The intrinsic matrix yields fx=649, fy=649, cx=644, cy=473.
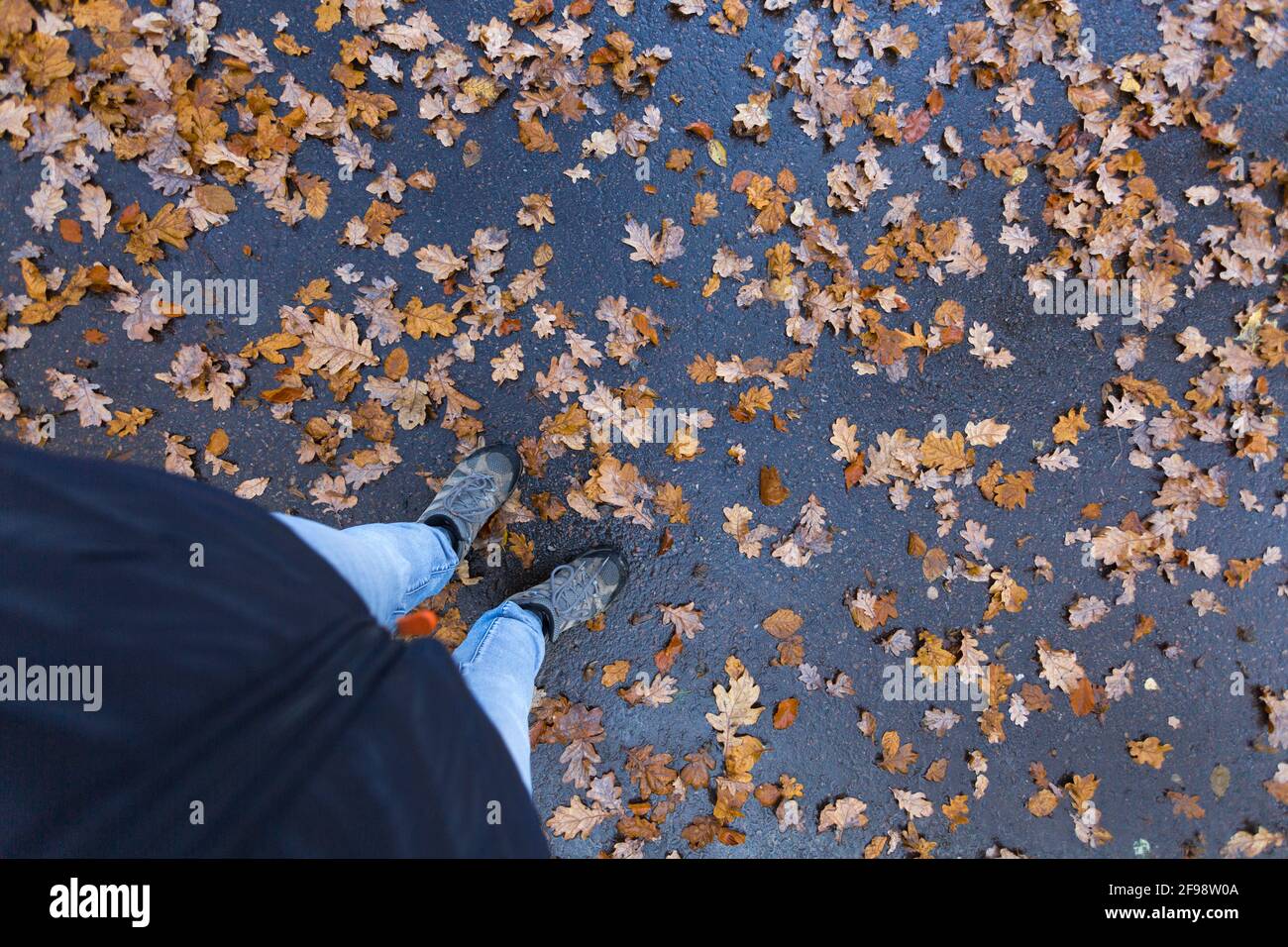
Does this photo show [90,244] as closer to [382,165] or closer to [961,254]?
[382,165]

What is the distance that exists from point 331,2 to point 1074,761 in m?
4.53

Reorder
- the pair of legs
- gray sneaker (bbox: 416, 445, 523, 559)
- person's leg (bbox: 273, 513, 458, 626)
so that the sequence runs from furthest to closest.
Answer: gray sneaker (bbox: 416, 445, 523, 559)
the pair of legs
person's leg (bbox: 273, 513, 458, 626)

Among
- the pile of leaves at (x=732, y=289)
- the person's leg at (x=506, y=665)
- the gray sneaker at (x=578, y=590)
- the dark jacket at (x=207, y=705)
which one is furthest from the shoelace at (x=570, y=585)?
the dark jacket at (x=207, y=705)

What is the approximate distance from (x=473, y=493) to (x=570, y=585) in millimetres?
536

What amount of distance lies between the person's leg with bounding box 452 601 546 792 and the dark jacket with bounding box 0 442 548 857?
52 centimetres

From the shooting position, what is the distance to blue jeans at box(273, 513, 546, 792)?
5.96 ft

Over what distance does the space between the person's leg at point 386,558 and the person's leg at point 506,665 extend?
0.26m

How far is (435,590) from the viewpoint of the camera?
7.96 feet

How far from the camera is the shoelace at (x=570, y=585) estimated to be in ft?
8.43

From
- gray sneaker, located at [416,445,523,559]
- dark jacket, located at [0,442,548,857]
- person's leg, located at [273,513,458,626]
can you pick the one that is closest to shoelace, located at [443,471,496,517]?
gray sneaker, located at [416,445,523,559]

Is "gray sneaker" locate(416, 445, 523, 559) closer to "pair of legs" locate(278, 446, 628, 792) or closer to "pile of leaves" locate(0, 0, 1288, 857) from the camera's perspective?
"pair of legs" locate(278, 446, 628, 792)

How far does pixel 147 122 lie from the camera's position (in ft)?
8.57

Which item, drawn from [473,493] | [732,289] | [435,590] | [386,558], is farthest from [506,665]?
[732,289]

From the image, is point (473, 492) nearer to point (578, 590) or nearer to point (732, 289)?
point (578, 590)
